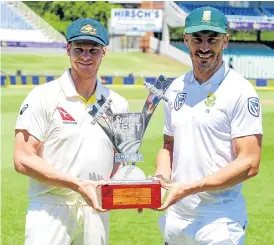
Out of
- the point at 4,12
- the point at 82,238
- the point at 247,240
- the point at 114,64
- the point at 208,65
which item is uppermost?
the point at 4,12

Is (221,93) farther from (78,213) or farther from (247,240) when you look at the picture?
(247,240)

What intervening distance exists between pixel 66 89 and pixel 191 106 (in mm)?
662

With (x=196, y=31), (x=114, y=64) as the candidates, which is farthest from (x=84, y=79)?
(x=114, y=64)

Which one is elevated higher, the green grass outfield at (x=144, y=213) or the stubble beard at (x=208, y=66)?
the stubble beard at (x=208, y=66)

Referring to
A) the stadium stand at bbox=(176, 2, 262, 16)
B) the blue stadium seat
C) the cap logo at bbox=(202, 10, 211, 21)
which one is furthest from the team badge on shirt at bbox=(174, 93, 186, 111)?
the blue stadium seat

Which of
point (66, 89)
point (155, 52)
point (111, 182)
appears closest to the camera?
point (111, 182)

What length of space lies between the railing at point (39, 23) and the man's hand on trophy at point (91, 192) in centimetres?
4126

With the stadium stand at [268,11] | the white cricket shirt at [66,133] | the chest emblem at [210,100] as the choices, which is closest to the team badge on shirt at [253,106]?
the chest emblem at [210,100]

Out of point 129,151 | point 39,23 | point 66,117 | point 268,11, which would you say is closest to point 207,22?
point 129,151

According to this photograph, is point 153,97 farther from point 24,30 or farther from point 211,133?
point 24,30

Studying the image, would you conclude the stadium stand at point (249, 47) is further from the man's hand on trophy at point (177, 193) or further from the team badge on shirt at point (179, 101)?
the man's hand on trophy at point (177, 193)

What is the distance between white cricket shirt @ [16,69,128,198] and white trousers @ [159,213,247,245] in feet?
1.59

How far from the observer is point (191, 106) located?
3334 mm

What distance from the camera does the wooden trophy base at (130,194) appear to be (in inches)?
127
